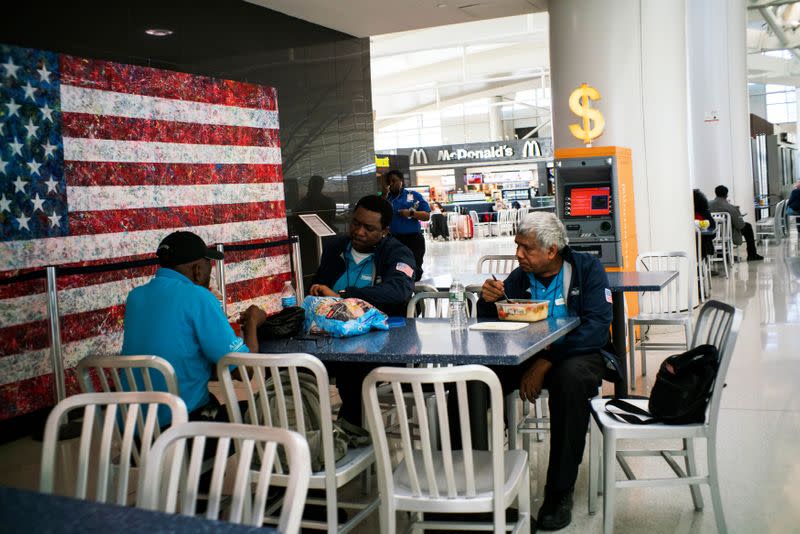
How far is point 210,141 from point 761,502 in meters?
4.91

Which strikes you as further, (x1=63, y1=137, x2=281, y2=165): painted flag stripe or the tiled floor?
(x1=63, y1=137, x2=281, y2=165): painted flag stripe

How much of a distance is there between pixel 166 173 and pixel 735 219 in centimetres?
980

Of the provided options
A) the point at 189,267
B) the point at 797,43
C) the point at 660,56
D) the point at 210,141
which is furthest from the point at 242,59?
the point at 797,43

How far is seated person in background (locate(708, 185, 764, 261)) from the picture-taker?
1271 cm

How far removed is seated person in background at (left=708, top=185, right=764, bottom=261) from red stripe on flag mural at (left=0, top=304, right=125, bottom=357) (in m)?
9.82

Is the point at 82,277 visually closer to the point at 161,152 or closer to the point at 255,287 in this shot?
the point at 161,152

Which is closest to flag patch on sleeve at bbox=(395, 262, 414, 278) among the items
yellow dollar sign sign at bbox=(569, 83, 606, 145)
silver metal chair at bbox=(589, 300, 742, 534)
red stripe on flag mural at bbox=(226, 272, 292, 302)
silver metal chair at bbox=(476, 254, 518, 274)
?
silver metal chair at bbox=(589, 300, 742, 534)

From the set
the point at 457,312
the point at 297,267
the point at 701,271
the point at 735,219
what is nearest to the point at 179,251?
the point at 457,312

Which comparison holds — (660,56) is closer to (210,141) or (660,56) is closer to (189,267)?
(210,141)

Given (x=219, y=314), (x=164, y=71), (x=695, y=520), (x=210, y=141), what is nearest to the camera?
(x=219, y=314)

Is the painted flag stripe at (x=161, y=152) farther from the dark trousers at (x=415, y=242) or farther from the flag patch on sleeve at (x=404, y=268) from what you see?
the flag patch on sleeve at (x=404, y=268)

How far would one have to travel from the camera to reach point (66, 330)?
5.37 metres

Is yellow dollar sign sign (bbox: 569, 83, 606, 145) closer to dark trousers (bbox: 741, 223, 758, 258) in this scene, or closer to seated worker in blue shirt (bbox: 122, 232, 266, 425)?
seated worker in blue shirt (bbox: 122, 232, 266, 425)

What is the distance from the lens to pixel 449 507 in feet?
7.76
